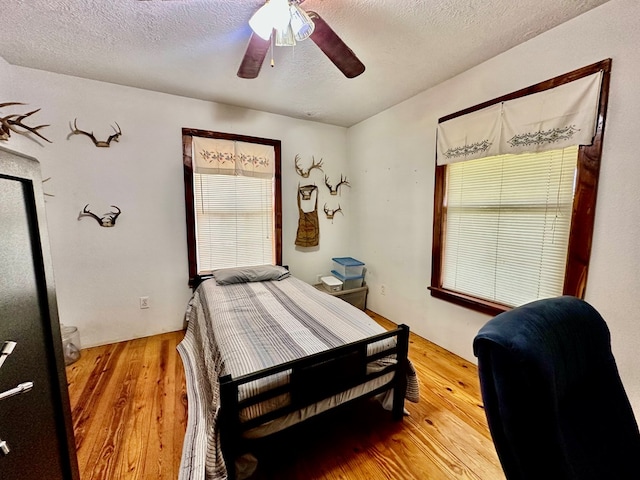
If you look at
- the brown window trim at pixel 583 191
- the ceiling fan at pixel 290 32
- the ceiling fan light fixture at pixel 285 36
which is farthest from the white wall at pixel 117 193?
the brown window trim at pixel 583 191

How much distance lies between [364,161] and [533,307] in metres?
2.92

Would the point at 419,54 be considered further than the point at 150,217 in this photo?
No

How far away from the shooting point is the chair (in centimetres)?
55

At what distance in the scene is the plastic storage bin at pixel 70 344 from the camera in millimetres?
2221

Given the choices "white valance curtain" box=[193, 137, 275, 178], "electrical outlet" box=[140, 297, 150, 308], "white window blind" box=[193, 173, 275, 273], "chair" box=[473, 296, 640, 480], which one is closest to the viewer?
"chair" box=[473, 296, 640, 480]

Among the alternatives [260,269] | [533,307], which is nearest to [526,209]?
[533,307]

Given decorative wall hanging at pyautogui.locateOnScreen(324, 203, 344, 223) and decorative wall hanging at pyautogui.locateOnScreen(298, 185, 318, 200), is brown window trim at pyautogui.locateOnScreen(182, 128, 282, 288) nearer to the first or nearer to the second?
decorative wall hanging at pyautogui.locateOnScreen(298, 185, 318, 200)

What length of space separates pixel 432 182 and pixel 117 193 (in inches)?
119

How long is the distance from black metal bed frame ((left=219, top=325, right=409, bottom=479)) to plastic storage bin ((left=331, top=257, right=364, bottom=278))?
5.73ft

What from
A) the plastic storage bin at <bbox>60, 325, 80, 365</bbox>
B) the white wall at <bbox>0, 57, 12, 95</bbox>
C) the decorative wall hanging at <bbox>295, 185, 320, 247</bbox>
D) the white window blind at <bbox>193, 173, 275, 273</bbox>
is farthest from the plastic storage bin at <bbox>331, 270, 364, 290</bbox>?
the white wall at <bbox>0, 57, 12, 95</bbox>

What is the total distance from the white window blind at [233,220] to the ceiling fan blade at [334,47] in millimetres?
1792

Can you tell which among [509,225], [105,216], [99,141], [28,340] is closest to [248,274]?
[105,216]

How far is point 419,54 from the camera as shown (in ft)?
6.41

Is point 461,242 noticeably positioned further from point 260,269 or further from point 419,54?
point 260,269
